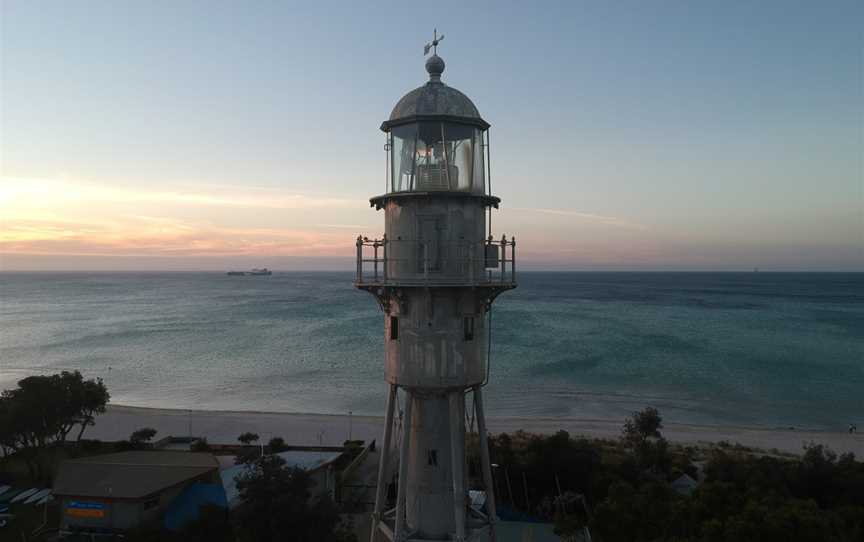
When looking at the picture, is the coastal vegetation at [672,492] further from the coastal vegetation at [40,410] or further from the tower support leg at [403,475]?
the coastal vegetation at [40,410]

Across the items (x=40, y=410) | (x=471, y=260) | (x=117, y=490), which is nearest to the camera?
(x=471, y=260)

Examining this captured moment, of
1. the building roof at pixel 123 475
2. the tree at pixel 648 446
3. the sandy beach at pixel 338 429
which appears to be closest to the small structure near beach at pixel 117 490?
the building roof at pixel 123 475

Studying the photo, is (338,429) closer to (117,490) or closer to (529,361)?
(117,490)

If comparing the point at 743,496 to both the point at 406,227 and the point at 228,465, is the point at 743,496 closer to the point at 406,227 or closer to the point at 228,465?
the point at 406,227

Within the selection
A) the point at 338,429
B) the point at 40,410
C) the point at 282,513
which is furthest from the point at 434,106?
the point at 338,429

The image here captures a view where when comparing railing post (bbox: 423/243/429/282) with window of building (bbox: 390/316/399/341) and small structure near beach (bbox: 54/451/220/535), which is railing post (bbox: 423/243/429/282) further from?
small structure near beach (bbox: 54/451/220/535)
